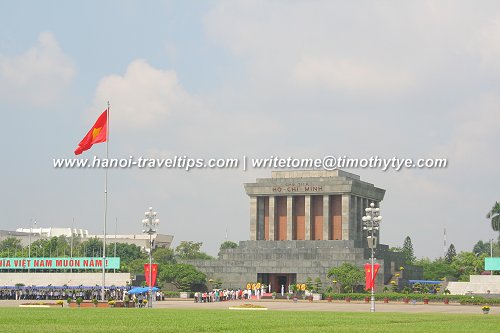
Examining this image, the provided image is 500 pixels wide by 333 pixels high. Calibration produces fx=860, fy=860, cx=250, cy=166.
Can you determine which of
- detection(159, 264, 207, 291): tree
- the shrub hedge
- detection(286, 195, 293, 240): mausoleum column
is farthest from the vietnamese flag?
detection(286, 195, 293, 240): mausoleum column

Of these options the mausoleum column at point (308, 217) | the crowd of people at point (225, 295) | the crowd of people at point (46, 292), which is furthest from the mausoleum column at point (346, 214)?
the crowd of people at point (46, 292)

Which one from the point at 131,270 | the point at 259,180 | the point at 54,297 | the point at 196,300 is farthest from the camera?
the point at 131,270

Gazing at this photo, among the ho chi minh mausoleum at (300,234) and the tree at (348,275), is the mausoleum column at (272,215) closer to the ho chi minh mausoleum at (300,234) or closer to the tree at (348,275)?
the ho chi minh mausoleum at (300,234)

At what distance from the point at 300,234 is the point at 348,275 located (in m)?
15.5

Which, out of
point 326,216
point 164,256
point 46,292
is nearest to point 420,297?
point 326,216

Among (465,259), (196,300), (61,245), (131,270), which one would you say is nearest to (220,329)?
(196,300)

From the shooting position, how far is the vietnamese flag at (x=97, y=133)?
66000mm

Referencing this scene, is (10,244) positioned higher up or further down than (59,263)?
higher up

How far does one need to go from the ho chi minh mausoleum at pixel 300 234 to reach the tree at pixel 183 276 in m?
2.75

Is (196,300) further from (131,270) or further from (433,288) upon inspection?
(131,270)

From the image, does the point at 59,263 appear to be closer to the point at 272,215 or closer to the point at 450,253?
the point at 272,215

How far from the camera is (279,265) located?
9594 centimetres

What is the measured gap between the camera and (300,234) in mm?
102000

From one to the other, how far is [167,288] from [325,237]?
18.9m
